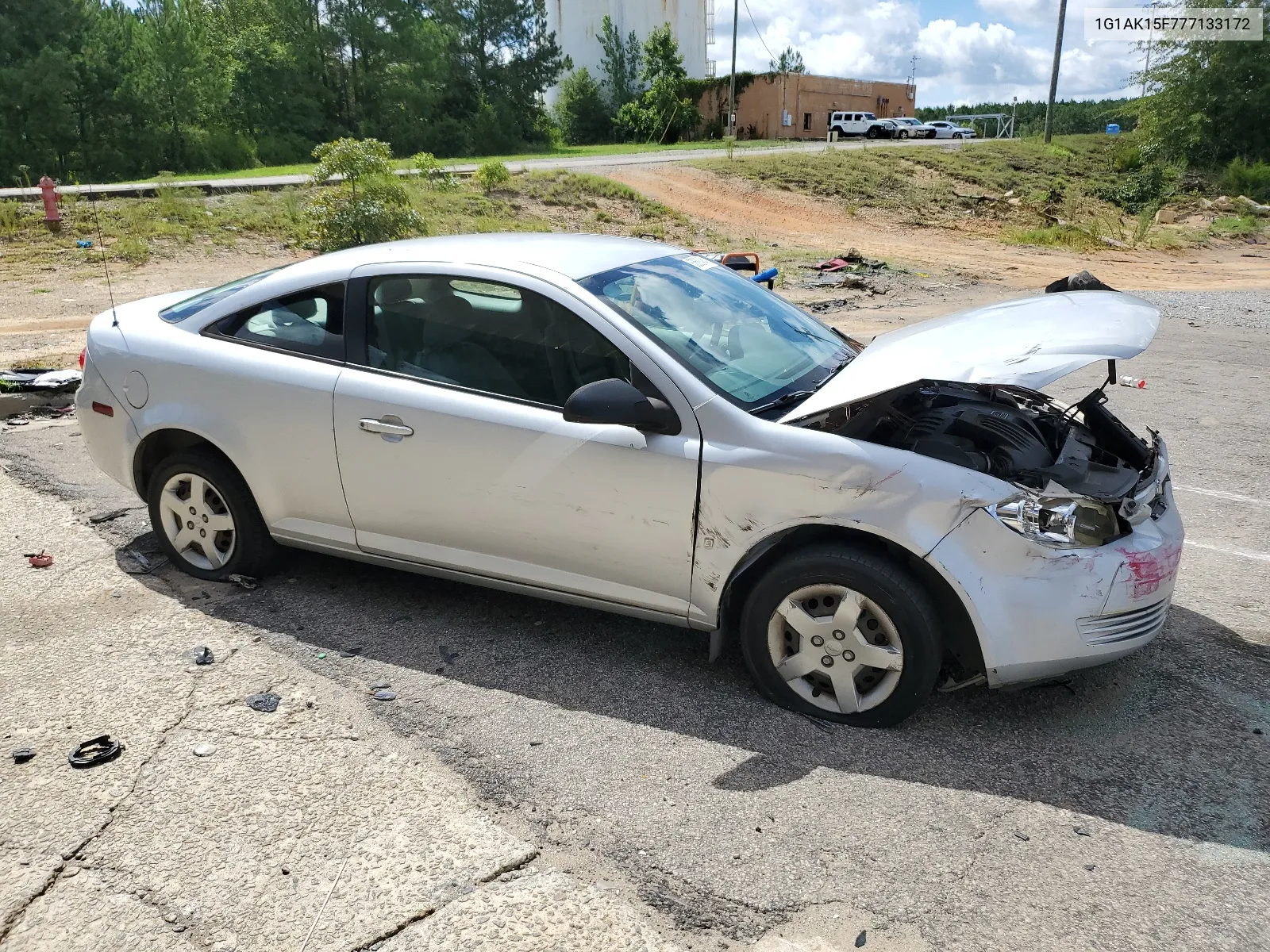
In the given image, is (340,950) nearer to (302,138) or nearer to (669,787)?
(669,787)

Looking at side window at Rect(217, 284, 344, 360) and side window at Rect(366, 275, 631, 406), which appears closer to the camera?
side window at Rect(366, 275, 631, 406)

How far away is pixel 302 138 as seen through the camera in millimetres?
43156

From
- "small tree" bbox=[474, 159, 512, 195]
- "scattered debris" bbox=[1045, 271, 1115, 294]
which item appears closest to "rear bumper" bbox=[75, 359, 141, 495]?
"scattered debris" bbox=[1045, 271, 1115, 294]

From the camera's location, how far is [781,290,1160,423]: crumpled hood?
11.0 ft

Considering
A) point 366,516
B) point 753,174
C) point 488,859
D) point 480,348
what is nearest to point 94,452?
point 366,516

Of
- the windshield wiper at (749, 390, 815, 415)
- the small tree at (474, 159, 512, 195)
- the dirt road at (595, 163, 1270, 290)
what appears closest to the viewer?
the windshield wiper at (749, 390, 815, 415)

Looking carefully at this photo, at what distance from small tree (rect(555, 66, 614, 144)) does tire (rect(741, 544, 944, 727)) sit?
191ft

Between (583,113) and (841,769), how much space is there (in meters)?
59.4

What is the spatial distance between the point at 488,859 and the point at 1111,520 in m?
2.31

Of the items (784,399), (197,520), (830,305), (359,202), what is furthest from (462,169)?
(784,399)

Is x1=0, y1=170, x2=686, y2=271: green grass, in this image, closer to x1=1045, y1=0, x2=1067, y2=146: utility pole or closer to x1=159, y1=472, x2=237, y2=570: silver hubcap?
x1=159, y1=472, x2=237, y2=570: silver hubcap

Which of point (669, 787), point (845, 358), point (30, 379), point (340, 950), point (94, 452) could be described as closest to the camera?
point (340, 950)

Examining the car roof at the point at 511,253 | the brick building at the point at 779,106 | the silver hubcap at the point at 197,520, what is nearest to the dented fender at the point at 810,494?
the car roof at the point at 511,253

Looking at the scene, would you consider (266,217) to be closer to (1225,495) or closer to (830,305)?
(830,305)
